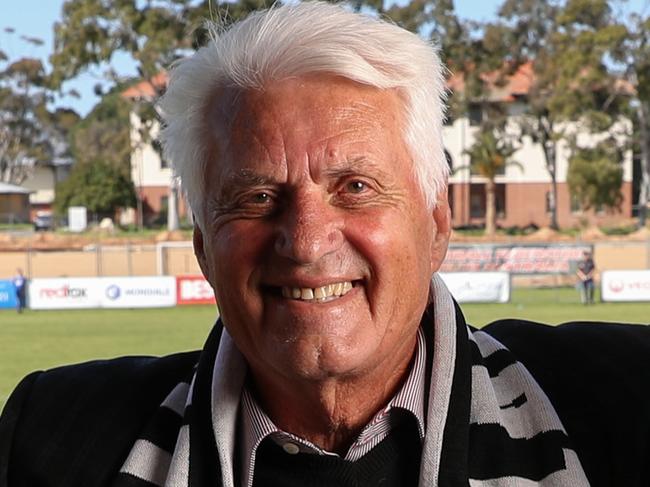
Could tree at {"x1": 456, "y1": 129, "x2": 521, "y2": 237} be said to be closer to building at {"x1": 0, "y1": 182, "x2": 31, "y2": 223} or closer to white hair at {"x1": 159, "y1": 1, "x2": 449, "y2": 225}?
building at {"x1": 0, "y1": 182, "x2": 31, "y2": 223}

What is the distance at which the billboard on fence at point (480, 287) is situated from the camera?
81.8ft

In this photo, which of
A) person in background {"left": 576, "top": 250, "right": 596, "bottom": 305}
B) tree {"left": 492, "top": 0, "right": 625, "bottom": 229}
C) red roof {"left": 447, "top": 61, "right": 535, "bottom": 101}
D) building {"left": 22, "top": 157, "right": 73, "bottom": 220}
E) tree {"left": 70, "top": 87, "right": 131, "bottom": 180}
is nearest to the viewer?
person in background {"left": 576, "top": 250, "right": 596, "bottom": 305}

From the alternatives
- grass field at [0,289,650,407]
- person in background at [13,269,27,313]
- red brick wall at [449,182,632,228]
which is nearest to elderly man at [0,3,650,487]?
grass field at [0,289,650,407]

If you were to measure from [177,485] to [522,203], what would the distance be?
55.2m

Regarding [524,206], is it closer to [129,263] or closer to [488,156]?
[488,156]

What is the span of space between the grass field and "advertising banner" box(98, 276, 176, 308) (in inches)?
17.3

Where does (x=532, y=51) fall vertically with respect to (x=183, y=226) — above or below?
above

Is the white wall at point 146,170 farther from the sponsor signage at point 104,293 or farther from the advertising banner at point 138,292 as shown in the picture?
the advertising banner at point 138,292

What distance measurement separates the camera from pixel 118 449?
6.93 ft

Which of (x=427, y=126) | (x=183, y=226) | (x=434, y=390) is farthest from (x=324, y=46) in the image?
(x=183, y=226)

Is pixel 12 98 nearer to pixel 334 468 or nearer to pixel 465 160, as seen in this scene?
pixel 465 160

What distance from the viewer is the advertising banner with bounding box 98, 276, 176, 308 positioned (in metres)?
26.0

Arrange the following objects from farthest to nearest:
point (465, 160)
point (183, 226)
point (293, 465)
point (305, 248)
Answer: point (465, 160)
point (183, 226)
point (293, 465)
point (305, 248)

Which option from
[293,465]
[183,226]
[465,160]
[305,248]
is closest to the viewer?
[305,248]
